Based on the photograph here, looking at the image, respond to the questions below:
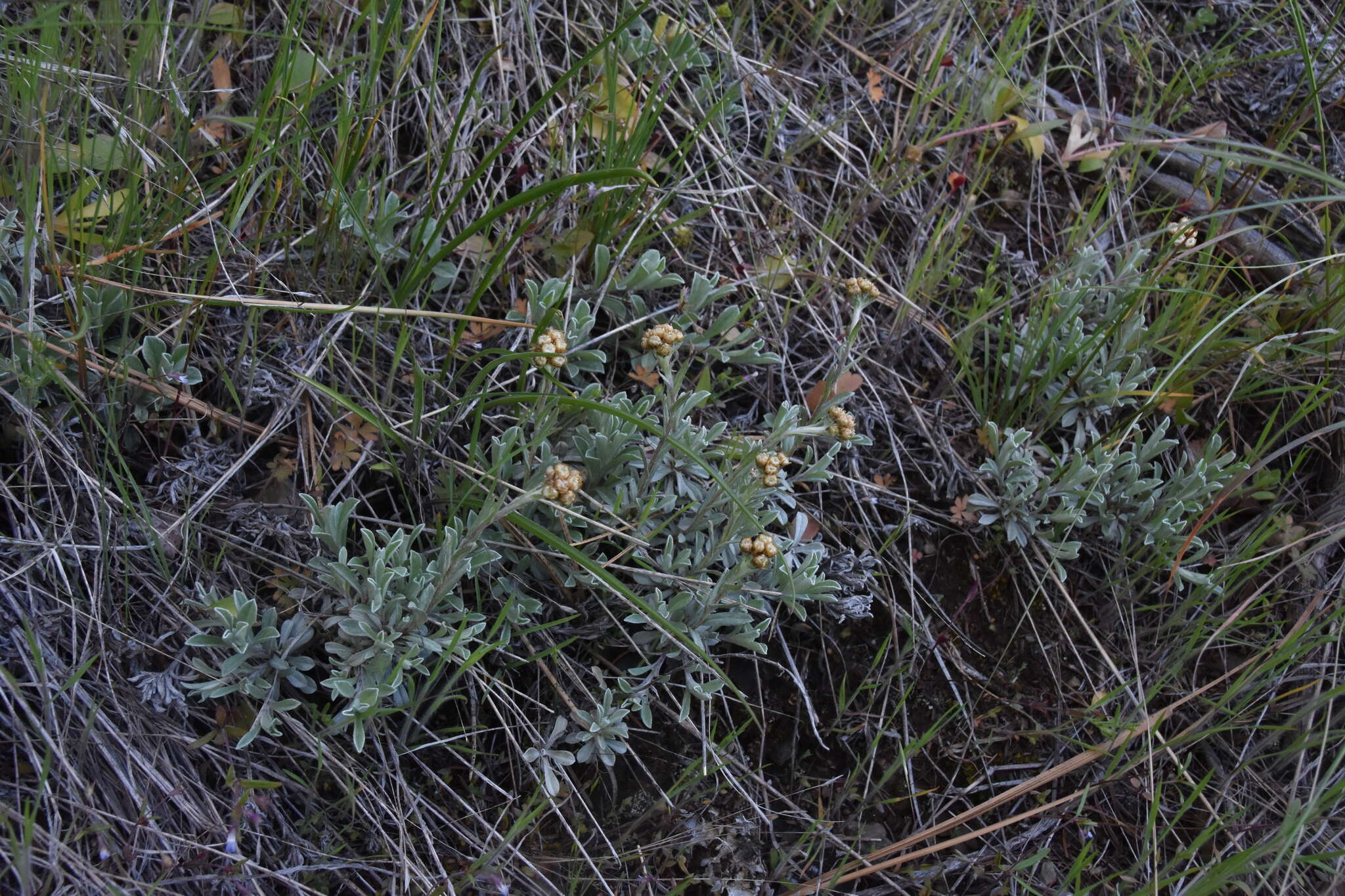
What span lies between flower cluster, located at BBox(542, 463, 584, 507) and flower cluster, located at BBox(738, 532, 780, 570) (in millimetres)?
416

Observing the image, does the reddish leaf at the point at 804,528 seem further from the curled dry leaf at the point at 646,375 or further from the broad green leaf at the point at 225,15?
the broad green leaf at the point at 225,15

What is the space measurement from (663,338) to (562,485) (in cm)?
49

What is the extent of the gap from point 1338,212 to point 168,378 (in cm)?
385

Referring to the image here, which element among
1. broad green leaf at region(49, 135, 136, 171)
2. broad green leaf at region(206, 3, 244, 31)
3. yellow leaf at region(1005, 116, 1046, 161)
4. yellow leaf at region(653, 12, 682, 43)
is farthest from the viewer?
yellow leaf at region(1005, 116, 1046, 161)

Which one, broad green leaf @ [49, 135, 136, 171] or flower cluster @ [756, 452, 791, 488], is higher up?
broad green leaf @ [49, 135, 136, 171]

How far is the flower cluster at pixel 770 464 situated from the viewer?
206 centimetres

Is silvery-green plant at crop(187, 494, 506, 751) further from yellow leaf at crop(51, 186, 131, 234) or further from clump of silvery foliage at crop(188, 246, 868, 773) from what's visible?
yellow leaf at crop(51, 186, 131, 234)

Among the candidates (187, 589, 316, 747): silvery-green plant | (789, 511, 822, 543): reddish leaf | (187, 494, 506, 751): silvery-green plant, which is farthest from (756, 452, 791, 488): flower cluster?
(187, 589, 316, 747): silvery-green plant

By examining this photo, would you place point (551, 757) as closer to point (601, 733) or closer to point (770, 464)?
point (601, 733)

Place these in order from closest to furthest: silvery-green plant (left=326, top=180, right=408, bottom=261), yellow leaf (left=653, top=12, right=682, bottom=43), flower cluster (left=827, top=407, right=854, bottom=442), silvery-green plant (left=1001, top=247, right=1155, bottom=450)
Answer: flower cluster (left=827, top=407, right=854, bottom=442), silvery-green plant (left=326, top=180, right=408, bottom=261), silvery-green plant (left=1001, top=247, right=1155, bottom=450), yellow leaf (left=653, top=12, right=682, bottom=43)

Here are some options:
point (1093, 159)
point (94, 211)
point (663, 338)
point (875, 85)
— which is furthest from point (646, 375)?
point (1093, 159)

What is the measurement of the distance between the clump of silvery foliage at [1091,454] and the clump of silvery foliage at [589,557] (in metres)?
0.60

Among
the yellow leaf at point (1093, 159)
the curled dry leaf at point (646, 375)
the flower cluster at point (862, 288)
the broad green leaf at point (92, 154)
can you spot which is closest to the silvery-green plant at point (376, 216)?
the broad green leaf at point (92, 154)

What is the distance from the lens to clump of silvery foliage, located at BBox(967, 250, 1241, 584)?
2.64 m
